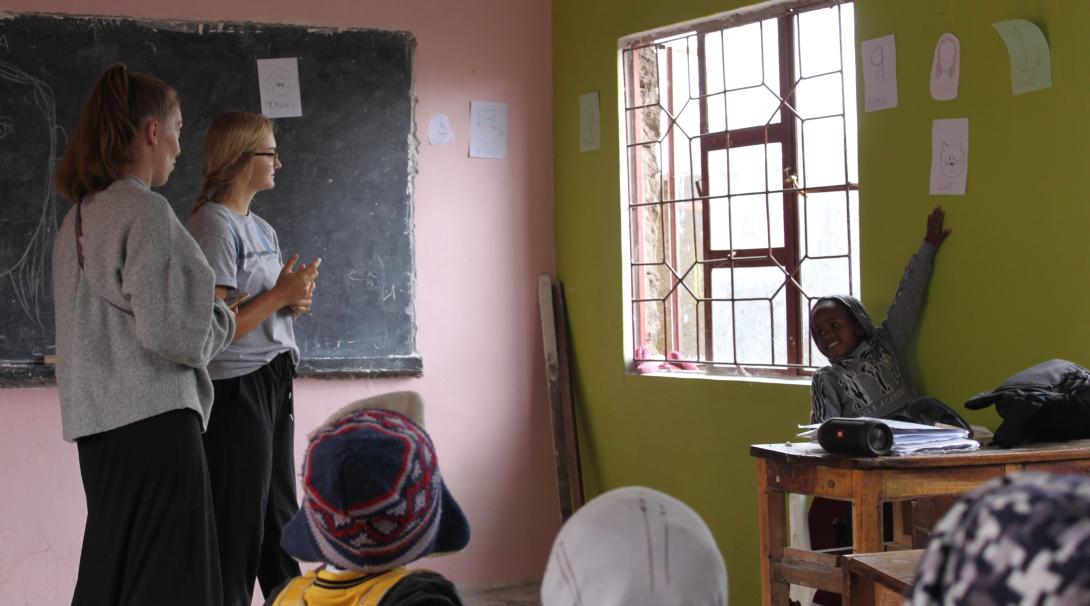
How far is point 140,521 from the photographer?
2055mm

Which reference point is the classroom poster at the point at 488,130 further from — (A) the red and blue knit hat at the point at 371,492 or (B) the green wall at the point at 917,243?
(A) the red and blue knit hat at the point at 371,492

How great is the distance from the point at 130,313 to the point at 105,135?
36 cm

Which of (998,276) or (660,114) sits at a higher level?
(660,114)

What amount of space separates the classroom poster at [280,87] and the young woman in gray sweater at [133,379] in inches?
66.9

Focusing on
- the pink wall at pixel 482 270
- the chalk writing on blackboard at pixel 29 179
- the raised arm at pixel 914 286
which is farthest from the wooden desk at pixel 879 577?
the chalk writing on blackboard at pixel 29 179

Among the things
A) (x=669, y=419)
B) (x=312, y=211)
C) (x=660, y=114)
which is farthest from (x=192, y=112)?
(x=669, y=419)

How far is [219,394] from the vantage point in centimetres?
248

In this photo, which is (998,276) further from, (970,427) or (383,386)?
(383,386)

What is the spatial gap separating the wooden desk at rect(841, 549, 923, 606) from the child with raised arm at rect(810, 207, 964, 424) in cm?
114

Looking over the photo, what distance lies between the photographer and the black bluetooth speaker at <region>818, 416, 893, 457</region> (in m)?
2.29

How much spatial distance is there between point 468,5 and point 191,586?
2.61 metres

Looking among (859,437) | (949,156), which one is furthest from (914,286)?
(859,437)

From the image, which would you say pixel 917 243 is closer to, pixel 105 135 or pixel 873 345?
pixel 873 345

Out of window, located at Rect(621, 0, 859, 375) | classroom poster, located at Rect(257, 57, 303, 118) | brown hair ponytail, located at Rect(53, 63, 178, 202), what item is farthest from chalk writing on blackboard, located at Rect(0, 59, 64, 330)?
window, located at Rect(621, 0, 859, 375)
